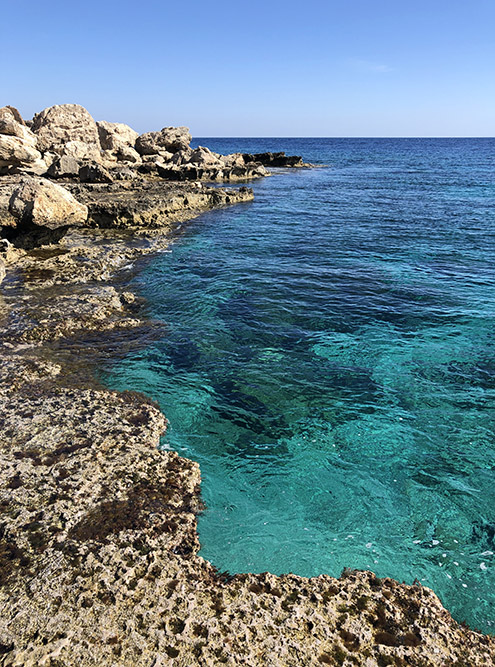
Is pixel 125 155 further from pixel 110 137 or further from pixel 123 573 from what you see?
pixel 123 573

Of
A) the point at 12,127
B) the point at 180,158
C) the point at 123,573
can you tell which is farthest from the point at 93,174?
the point at 123,573

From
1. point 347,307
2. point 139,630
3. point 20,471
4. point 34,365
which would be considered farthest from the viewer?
point 347,307

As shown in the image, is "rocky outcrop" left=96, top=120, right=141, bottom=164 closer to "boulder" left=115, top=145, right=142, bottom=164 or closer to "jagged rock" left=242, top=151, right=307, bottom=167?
"boulder" left=115, top=145, right=142, bottom=164

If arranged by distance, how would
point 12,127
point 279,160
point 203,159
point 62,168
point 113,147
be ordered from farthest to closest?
1. point 279,160
2. point 203,159
3. point 113,147
4. point 62,168
5. point 12,127

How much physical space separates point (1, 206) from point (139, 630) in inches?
676

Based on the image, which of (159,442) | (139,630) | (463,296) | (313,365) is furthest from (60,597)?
(463,296)

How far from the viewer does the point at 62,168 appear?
3350cm

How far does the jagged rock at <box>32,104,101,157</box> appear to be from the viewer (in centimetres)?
4206

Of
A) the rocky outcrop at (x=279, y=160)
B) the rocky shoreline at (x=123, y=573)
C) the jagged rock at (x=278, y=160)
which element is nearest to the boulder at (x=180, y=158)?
the jagged rock at (x=278, y=160)

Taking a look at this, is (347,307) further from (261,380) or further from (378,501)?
(378,501)

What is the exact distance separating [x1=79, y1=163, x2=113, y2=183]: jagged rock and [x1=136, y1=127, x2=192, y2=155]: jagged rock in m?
24.9

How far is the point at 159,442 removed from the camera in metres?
7.36

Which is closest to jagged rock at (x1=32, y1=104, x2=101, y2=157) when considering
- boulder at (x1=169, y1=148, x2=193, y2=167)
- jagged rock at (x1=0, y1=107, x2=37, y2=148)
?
jagged rock at (x1=0, y1=107, x2=37, y2=148)

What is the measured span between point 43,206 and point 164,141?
49.2 m
